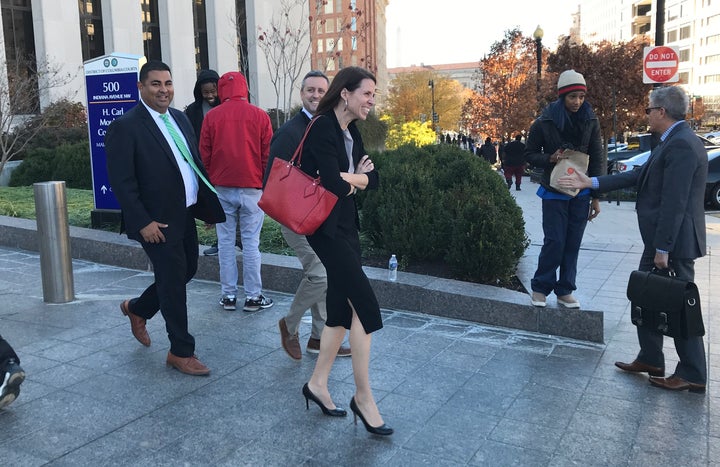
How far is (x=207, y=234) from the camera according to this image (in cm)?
855

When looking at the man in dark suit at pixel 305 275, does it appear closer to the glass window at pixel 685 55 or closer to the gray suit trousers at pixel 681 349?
the gray suit trousers at pixel 681 349

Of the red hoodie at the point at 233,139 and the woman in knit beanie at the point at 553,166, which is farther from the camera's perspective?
the red hoodie at the point at 233,139

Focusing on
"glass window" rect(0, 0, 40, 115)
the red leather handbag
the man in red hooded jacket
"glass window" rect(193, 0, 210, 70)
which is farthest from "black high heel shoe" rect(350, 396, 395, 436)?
"glass window" rect(193, 0, 210, 70)

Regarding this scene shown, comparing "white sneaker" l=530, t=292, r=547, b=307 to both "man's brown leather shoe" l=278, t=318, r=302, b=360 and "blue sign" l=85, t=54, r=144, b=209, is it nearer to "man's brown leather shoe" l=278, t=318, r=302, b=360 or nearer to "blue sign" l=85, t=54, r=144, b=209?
"man's brown leather shoe" l=278, t=318, r=302, b=360

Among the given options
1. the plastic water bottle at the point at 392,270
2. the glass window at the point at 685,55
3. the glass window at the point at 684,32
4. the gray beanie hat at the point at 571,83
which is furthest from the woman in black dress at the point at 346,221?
the glass window at the point at 684,32

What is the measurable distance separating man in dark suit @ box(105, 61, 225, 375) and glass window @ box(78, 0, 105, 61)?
34157 millimetres

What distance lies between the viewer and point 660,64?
1226 centimetres

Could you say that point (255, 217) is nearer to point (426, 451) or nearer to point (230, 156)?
point (230, 156)

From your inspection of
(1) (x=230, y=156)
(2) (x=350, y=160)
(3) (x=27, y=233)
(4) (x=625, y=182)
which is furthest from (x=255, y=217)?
(3) (x=27, y=233)

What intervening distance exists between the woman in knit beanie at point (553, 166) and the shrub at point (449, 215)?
2.40ft

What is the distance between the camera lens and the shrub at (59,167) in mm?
16781

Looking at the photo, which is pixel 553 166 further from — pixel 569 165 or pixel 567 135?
pixel 567 135

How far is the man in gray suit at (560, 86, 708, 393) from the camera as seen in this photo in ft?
13.6

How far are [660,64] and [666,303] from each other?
31.2 feet
